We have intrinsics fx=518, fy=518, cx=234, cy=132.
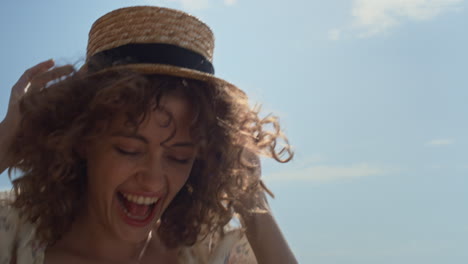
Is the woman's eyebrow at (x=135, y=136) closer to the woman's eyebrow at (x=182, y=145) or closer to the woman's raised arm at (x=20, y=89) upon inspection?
the woman's eyebrow at (x=182, y=145)

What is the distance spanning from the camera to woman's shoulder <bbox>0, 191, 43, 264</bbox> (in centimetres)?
225

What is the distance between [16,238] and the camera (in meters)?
2.32

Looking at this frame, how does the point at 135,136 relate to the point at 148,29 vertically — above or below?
below

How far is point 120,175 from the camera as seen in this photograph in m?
2.18

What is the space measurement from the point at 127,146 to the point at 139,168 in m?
0.11

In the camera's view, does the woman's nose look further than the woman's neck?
No

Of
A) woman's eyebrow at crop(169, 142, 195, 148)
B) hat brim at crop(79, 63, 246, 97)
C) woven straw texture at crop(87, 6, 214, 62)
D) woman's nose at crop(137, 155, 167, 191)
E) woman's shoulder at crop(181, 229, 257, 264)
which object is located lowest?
woman's shoulder at crop(181, 229, 257, 264)

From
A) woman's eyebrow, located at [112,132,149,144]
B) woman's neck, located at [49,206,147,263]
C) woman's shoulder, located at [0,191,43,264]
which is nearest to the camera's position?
woman's eyebrow, located at [112,132,149,144]

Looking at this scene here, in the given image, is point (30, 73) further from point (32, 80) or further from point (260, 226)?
point (260, 226)

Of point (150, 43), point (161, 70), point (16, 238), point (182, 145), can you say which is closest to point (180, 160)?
point (182, 145)

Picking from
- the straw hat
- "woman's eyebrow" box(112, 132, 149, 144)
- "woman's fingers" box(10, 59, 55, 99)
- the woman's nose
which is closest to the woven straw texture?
the straw hat

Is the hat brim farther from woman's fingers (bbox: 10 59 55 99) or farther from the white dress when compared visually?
the white dress

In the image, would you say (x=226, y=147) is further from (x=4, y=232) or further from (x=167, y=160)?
(x=4, y=232)

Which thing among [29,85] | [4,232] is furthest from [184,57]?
[4,232]
